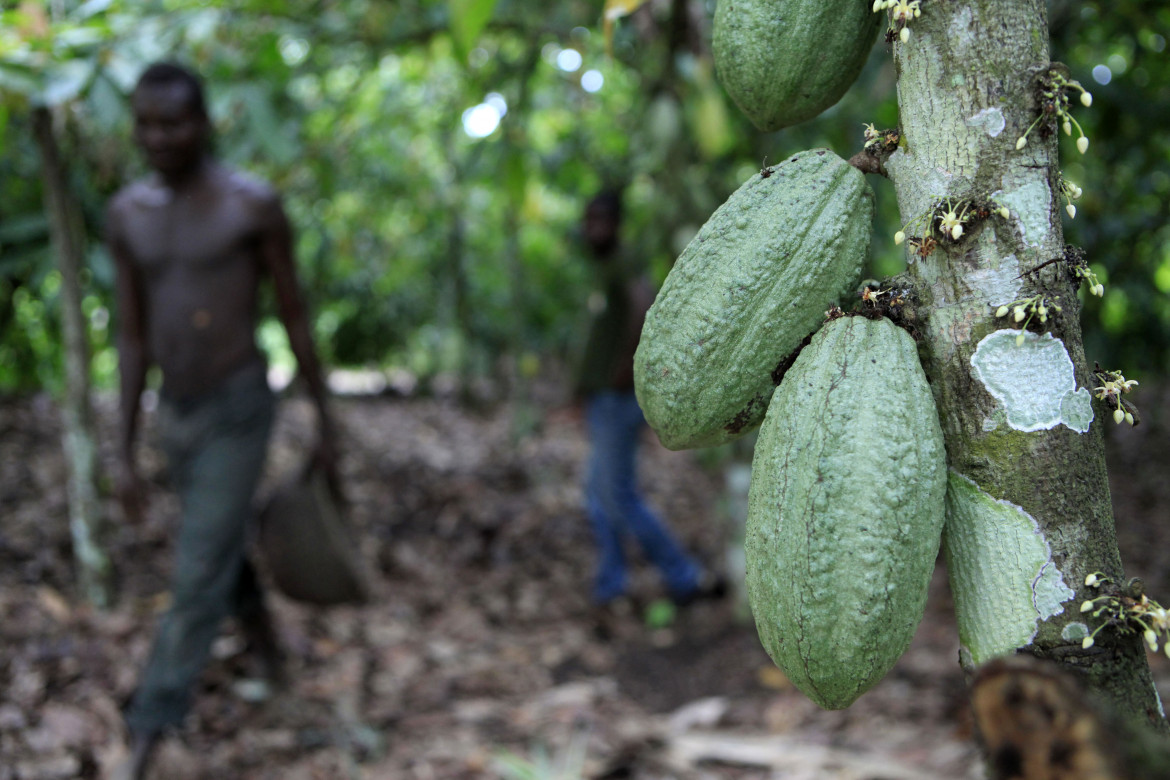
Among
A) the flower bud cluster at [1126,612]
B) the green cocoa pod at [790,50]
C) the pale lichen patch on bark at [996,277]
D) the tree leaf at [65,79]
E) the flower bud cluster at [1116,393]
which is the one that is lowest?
the flower bud cluster at [1126,612]

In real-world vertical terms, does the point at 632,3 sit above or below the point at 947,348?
above

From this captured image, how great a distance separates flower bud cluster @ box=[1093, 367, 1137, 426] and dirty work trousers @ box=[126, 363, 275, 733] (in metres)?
2.12

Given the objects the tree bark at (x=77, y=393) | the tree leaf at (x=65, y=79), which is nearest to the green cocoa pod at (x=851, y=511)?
the tree leaf at (x=65, y=79)

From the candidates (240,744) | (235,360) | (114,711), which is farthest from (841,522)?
(114,711)

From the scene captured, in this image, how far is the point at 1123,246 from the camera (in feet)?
13.9

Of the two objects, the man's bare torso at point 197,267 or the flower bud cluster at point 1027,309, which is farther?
the man's bare torso at point 197,267

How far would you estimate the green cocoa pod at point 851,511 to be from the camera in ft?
2.16

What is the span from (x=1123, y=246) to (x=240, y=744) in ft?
13.9

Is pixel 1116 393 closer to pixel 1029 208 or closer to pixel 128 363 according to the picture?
pixel 1029 208

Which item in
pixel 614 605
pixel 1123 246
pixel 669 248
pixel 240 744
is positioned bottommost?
pixel 614 605

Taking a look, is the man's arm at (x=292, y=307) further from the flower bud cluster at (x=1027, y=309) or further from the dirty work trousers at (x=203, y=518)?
the flower bud cluster at (x=1027, y=309)

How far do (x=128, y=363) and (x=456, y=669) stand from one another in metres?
1.47

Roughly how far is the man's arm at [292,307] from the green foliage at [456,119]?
0.76ft

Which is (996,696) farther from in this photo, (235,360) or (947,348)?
(235,360)
